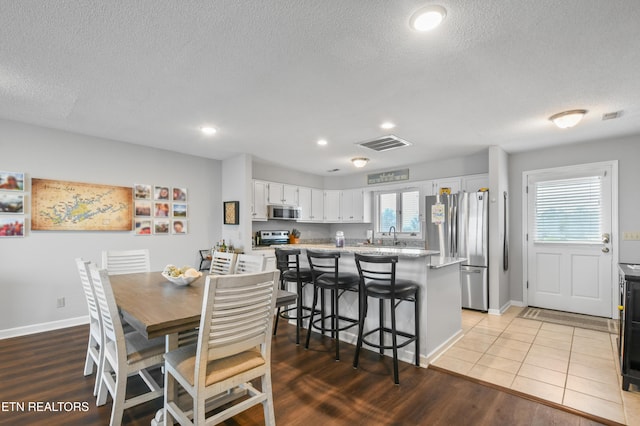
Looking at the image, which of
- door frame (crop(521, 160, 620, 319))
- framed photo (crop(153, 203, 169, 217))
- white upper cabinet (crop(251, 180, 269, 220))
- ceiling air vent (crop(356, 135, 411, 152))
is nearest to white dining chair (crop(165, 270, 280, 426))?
ceiling air vent (crop(356, 135, 411, 152))

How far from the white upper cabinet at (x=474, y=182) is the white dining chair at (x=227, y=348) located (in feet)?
14.6

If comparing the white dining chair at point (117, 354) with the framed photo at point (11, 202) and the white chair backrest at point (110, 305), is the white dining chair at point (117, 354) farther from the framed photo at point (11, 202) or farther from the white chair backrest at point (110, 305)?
the framed photo at point (11, 202)

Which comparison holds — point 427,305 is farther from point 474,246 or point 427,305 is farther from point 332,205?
point 332,205

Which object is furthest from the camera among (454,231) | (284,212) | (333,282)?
(284,212)

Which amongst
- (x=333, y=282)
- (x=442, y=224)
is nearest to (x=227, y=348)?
(x=333, y=282)

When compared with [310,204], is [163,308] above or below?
below

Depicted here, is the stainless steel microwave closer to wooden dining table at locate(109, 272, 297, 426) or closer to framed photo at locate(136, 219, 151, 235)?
framed photo at locate(136, 219, 151, 235)

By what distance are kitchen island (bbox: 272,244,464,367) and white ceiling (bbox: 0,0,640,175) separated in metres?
1.53

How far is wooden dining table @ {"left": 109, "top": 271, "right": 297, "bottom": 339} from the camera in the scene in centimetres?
158

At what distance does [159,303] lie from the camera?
1.94 metres

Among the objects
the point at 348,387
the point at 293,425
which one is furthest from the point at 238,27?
the point at 348,387

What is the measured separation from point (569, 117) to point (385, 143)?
2.01 meters

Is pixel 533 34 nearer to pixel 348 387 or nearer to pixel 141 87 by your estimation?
pixel 348 387

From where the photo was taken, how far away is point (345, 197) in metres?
7.00
